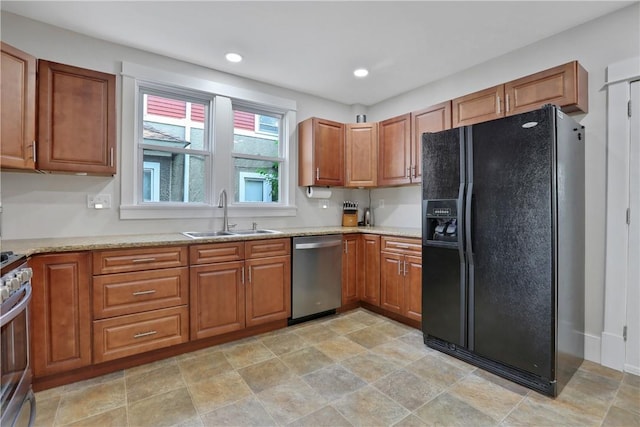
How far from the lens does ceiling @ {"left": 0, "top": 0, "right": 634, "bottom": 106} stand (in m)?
2.20

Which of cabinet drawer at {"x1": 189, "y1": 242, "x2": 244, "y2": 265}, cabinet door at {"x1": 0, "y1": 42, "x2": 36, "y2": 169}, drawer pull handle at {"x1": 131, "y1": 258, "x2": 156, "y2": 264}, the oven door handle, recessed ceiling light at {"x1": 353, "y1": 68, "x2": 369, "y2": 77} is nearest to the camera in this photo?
the oven door handle

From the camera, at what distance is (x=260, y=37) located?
2.59m

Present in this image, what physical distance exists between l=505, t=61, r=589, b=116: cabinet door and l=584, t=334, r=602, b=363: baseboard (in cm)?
174

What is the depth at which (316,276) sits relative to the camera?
125 inches

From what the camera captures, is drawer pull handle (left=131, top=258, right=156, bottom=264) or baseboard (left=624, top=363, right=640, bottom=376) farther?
drawer pull handle (left=131, top=258, right=156, bottom=264)

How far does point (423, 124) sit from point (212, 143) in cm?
223

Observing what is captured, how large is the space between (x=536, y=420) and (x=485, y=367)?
1.79 feet

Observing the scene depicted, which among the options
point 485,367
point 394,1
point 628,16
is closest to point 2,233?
point 394,1

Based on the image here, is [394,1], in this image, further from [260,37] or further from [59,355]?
[59,355]

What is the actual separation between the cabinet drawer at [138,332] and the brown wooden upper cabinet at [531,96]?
10.00 ft

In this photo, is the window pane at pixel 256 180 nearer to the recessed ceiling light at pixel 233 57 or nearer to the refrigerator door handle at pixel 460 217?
the recessed ceiling light at pixel 233 57

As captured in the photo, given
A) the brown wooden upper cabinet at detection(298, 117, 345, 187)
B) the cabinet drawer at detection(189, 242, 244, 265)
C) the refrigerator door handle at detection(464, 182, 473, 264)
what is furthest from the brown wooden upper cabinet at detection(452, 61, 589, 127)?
the cabinet drawer at detection(189, 242, 244, 265)

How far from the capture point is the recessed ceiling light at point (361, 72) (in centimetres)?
320

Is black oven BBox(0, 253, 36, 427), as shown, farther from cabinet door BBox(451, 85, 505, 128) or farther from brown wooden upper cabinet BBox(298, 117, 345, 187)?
cabinet door BBox(451, 85, 505, 128)
